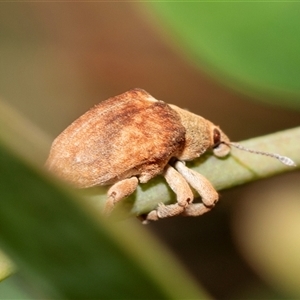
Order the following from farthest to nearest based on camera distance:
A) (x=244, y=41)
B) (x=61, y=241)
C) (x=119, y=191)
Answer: (x=244, y=41) → (x=119, y=191) → (x=61, y=241)

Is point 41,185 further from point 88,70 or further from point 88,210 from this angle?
point 88,70

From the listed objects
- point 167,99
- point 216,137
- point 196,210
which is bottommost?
point 196,210

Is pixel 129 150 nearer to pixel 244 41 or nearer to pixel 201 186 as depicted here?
pixel 201 186

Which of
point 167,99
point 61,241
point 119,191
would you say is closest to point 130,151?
point 119,191

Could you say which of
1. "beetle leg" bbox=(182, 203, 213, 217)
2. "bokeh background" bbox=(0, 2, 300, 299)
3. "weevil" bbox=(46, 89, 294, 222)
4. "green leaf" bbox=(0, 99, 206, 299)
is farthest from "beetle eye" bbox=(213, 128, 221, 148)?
"green leaf" bbox=(0, 99, 206, 299)

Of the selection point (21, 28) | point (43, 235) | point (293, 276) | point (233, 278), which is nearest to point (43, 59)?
point (21, 28)

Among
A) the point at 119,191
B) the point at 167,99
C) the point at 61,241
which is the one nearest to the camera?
the point at 61,241

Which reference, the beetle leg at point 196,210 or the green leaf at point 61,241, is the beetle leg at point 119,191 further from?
the green leaf at point 61,241

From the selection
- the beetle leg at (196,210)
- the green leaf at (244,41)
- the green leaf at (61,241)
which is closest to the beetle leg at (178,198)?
the beetle leg at (196,210)
